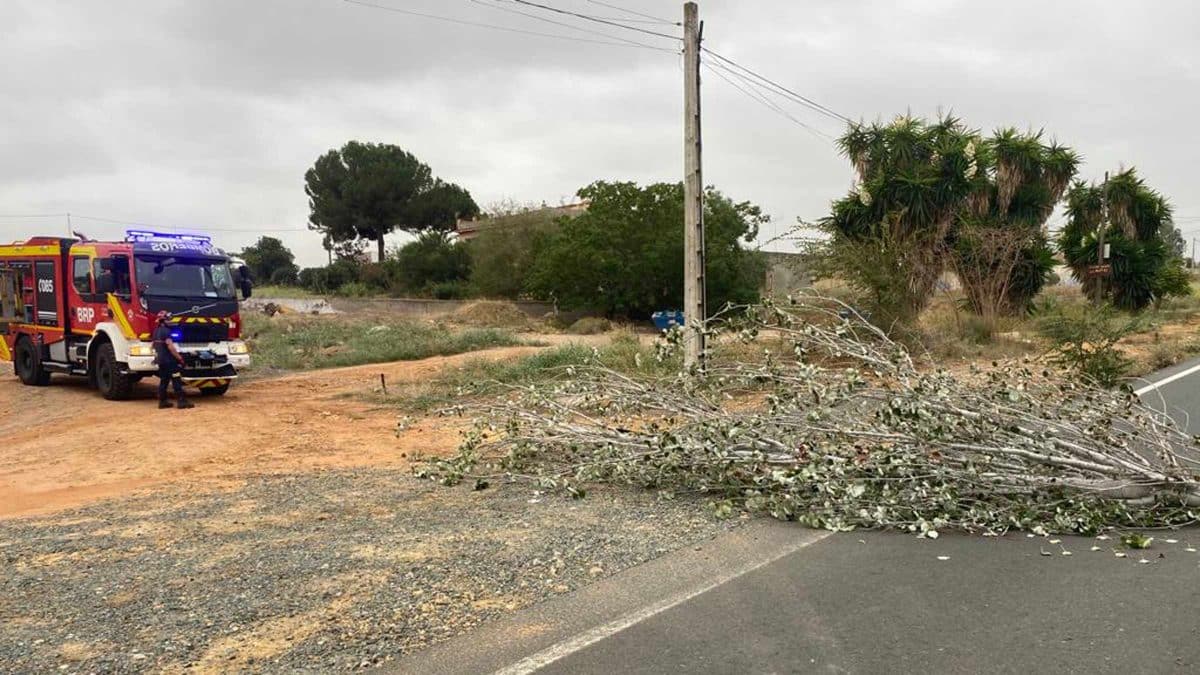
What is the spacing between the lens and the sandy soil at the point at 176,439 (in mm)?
8266

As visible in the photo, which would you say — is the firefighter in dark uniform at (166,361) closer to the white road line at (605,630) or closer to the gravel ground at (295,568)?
the gravel ground at (295,568)

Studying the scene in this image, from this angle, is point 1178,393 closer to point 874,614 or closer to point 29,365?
point 874,614

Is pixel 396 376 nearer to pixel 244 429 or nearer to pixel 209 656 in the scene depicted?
pixel 244 429

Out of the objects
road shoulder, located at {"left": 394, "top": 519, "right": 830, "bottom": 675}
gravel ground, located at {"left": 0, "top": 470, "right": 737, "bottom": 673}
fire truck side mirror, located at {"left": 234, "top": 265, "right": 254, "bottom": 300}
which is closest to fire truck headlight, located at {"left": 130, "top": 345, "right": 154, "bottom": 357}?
fire truck side mirror, located at {"left": 234, "top": 265, "right": 254, "bottom": 300}

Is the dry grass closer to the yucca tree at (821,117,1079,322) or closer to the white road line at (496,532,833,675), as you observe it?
the yucca tree at (821,117,1079,322)

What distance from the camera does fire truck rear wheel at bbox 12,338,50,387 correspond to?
15875 millimetres

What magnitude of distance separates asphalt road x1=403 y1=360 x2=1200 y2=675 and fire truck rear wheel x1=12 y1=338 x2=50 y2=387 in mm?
15435

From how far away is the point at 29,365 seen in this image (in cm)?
1620

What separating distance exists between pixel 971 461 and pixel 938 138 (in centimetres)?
2625

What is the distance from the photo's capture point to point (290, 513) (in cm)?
643

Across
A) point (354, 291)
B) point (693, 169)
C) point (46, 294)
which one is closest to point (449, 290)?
point (354, 291)

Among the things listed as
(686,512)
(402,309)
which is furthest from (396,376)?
(402,309)

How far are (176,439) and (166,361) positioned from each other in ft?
9.32

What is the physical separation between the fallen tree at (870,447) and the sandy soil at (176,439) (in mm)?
2413
